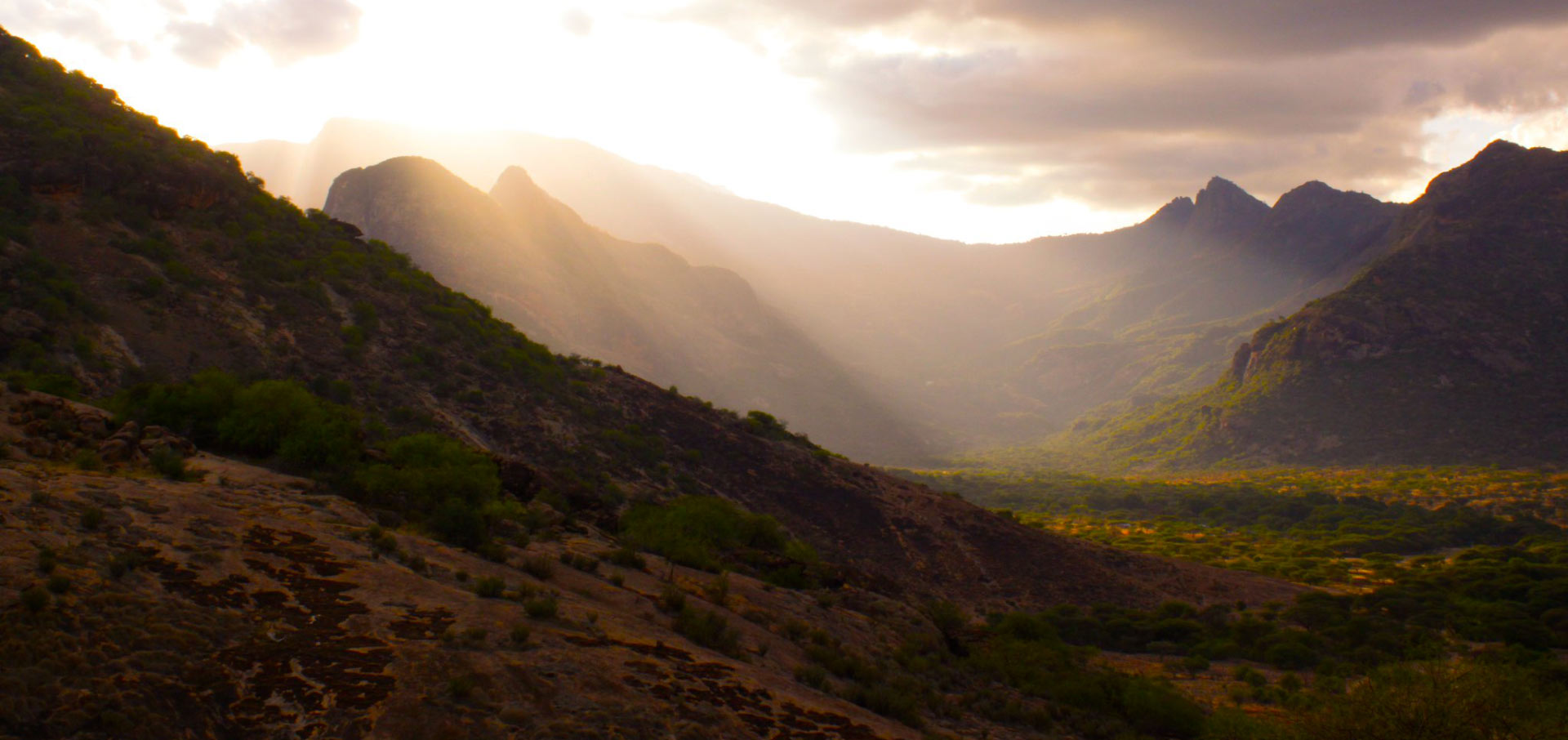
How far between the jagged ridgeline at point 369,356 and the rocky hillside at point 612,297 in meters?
63.6

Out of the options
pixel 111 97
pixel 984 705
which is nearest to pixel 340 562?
pixel 984 705

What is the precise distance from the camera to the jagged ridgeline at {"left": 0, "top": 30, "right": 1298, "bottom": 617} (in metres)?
30.3

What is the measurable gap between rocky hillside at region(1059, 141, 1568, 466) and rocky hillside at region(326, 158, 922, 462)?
62.3 m

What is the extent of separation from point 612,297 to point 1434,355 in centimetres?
13057

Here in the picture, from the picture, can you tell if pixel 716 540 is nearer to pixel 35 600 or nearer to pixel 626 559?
pixel 626 559

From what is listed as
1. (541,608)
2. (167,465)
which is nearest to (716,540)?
(541,608)

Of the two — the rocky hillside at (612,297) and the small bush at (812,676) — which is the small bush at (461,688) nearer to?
the small bush at (812,676)

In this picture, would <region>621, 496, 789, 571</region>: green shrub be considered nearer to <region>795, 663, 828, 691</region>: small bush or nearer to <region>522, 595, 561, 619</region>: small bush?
<region>795, 663, 828, 691</region>: small bush

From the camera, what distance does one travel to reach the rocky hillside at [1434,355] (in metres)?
116

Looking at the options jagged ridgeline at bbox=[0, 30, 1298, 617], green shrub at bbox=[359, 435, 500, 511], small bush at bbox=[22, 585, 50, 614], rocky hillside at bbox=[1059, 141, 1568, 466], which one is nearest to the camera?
small bush at bbox=[22, 585, 50, 614]

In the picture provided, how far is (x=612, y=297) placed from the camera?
144m

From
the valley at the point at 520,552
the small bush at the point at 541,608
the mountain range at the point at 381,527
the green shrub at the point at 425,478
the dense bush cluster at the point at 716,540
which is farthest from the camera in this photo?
the dense bush cluster at the point at 716,540

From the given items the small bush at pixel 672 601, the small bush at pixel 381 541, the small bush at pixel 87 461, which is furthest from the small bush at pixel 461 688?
the small bush at pixel 87 461

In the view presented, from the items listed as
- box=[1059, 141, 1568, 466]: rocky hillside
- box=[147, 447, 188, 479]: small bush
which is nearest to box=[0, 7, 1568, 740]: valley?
box=[147, 447, 188, 479]: small bush
